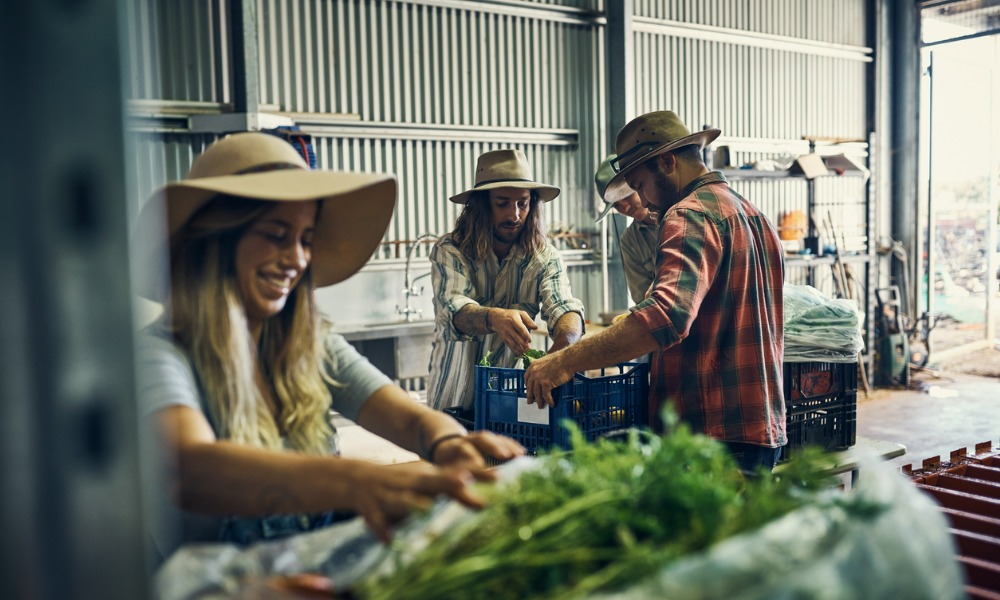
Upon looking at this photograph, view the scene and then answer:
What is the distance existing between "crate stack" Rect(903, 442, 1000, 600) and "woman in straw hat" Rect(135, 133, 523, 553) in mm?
999

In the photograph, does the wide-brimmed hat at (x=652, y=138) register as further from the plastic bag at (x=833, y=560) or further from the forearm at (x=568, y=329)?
the plastic bag at (x=833, y=560)

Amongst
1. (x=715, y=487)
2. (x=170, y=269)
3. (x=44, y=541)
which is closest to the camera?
(x=44, y=541)

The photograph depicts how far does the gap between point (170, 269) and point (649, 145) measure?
180 centimetres

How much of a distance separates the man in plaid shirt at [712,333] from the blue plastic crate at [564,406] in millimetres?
75

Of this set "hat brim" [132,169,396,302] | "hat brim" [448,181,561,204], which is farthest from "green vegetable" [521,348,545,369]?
"hat brim" [132,169,396,302]

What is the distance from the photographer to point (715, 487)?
1.26m

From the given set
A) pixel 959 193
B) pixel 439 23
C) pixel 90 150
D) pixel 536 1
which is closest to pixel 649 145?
pixel 90 150

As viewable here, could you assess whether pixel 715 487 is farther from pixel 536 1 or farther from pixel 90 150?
pixel 536 1

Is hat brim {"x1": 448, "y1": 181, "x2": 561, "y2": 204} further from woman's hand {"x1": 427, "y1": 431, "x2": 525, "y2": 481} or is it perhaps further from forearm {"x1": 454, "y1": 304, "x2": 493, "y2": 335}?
woman's hand {"x1": 427, "y1": 431, "x2": 525, "y2": 481}

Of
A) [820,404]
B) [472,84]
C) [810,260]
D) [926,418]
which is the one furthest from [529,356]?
[810,260]

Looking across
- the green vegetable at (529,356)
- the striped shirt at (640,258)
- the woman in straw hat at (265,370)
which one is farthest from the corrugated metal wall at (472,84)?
the woman in straw hat at (265,370)

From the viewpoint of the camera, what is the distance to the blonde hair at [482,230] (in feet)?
12.4

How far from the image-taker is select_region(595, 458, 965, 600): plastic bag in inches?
41.2

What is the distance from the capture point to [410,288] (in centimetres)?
650
